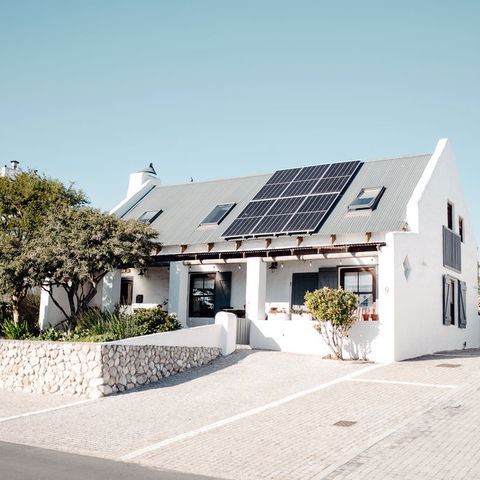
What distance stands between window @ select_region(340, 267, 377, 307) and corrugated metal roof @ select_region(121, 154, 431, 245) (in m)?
1.91

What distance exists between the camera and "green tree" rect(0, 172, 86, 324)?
62.6 ft

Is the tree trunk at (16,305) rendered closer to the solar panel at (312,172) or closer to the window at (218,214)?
the window at (218,214)

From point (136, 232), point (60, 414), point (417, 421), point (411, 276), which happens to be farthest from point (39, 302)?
point (417, 421)

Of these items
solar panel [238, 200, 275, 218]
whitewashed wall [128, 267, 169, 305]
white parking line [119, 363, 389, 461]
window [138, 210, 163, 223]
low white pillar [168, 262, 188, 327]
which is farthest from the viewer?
window [138, 210, 163, 223]

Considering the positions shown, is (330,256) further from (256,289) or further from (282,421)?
(282,421)

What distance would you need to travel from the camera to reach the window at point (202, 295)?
23234mm

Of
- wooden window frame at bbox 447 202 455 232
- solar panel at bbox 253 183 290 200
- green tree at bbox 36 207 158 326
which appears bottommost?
green tree at bbox 36 207 158 326

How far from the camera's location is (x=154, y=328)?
17656mm

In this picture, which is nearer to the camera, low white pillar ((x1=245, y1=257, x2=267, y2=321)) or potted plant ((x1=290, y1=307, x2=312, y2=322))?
potted plant ((x1=290, y1=307, x2=312, y2=322))

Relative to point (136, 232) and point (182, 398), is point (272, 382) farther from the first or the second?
point (136, 232)

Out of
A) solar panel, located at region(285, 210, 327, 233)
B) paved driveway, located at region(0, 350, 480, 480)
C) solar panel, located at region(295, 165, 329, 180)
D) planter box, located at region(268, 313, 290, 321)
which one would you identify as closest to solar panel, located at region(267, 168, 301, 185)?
solar panel, located at region(295, 165, 329, 180)

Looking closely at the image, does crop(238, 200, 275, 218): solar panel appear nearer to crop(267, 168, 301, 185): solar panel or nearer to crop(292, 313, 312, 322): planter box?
crop(267, 168, 301, 185): solar panel

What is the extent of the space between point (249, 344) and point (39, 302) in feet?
32.1

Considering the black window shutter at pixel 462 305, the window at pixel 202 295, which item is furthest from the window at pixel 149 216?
the black window shutter at pixel 462 305
